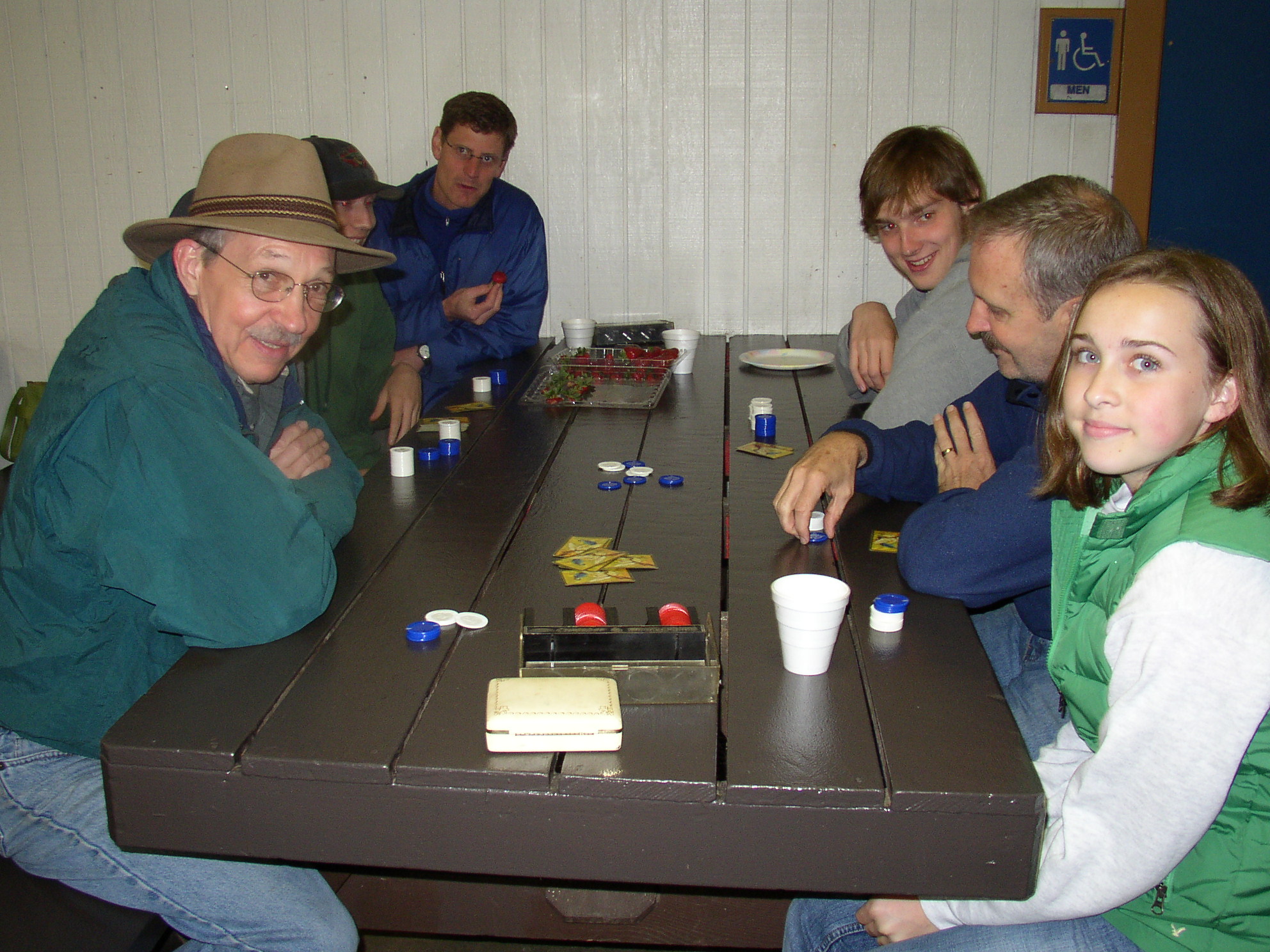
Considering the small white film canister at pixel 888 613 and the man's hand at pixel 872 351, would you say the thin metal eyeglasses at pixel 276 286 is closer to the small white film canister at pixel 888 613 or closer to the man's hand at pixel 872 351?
the small white film canister at pixel 888 613

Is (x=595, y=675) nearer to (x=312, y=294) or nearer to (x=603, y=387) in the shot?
(x=312, y=294)

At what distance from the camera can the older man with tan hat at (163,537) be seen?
4.49 ft

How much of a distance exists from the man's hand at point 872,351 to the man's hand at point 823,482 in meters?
0.85

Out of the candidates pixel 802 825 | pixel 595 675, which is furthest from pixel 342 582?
pixel 802 825

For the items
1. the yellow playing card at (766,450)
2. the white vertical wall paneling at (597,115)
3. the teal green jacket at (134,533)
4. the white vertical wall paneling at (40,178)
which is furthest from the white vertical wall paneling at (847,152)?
the white vertical wall paneling at (40,178)

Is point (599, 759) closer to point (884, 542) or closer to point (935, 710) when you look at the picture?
point (935, 710)

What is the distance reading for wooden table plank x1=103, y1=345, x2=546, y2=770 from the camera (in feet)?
3.75

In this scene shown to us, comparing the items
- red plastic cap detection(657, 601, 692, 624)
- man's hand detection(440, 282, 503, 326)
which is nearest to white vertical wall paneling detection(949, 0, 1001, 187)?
man's hand detection(440, 282, 503, 326)

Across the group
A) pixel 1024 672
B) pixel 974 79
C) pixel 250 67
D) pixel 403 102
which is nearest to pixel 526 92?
pixel 403 102

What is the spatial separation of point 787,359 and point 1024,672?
1614 millimetres

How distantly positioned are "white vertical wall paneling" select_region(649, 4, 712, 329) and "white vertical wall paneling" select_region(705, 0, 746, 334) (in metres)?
0.03

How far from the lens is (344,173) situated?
287 cm

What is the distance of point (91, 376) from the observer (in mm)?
1434

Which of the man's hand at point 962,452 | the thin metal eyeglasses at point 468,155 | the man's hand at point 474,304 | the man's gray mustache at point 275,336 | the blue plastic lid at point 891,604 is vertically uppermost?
the thin metal eyeglasses at point 468,155
